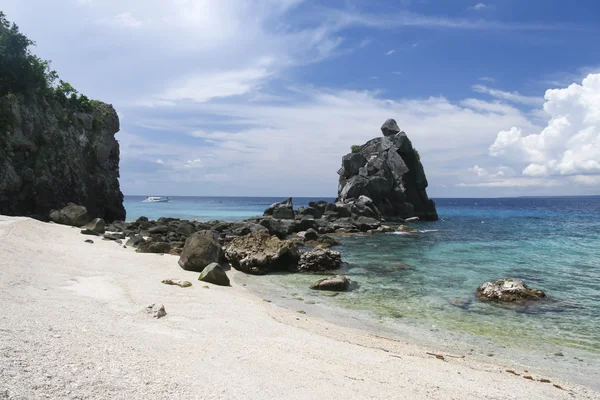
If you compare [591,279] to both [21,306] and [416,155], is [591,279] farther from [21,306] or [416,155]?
[416,155]

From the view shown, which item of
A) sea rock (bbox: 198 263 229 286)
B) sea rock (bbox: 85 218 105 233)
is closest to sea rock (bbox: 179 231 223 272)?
sea rock (bbox: 198 263 229 286)

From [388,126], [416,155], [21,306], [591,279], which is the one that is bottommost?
[591,279]

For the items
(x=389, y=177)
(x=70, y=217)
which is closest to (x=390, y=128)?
(x=389, y=177)

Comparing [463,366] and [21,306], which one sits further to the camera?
[463,366]

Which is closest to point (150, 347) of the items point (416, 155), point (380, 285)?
point (380, 285)

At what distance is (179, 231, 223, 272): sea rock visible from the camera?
56.2 feet

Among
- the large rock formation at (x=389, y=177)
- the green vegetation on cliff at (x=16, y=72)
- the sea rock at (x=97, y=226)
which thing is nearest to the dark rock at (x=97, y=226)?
the sea rock at (x=97, y=226)

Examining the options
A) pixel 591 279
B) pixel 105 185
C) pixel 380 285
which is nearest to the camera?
pixel 380 285

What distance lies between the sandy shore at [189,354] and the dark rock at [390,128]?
224ft

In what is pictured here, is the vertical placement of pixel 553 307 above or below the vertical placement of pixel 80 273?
below

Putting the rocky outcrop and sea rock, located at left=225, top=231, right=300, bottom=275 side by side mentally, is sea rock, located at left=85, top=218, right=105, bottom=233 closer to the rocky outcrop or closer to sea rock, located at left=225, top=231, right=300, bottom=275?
the rocky outcrop

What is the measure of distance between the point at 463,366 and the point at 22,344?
8.28 m

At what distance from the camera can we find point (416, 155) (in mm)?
74625

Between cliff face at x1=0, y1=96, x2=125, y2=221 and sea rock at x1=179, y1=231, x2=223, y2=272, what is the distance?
21.4 m
